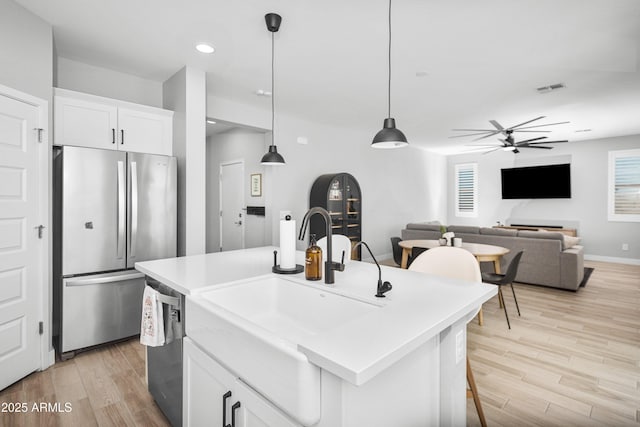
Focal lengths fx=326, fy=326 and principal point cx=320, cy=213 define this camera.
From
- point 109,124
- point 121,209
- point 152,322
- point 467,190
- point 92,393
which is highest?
point 109,124

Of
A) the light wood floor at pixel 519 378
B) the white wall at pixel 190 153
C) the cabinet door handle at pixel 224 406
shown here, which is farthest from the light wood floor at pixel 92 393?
the white wall at pixel 190 153

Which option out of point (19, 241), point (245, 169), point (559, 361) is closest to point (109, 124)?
point (19, 241)

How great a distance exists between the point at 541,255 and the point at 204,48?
503 cm

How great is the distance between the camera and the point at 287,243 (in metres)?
1.80

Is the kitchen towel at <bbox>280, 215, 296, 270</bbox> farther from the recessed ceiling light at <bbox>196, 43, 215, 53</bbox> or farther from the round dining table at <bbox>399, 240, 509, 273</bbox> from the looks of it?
the round dining table at <bbox>399, 240, 509, 273</bbox>

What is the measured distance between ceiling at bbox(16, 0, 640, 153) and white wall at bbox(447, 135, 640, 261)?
299 centimetres

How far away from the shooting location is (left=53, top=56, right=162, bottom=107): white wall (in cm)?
315

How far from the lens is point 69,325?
272 centimetres

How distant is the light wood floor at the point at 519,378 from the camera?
1956 millimetres

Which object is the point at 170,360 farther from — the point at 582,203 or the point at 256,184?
the point at 582,203

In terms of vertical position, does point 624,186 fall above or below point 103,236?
above

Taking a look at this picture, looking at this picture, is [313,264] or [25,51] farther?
[25,51]

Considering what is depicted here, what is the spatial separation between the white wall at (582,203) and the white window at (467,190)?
0.48 meters

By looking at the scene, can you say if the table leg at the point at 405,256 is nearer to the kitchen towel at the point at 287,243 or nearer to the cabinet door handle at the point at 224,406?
the kitchen towel at the point at 287,243
